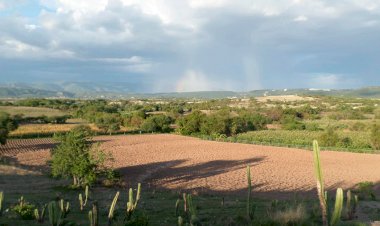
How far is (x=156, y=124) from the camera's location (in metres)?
81.1

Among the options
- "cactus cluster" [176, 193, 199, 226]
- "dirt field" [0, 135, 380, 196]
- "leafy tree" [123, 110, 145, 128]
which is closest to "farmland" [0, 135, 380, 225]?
"dirt field" [0, 135, 380, 196]

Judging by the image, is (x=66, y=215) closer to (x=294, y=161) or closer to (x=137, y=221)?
(x=137, y=221)

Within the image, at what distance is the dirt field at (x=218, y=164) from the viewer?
32688 mm

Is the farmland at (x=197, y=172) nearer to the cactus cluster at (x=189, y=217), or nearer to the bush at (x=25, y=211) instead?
the cactus cluster at (x=189, y=217)

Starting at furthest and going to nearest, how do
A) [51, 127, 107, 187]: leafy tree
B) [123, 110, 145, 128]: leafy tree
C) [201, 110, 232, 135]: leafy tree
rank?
[123, 110, 145, 128]: leafy tree → [201, 110, 232, 135]: leafy tree → [51, 127, 107, 187]: leafy tree

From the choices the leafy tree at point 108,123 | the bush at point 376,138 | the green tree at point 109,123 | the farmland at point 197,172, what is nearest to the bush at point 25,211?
the farmland at point 197,172

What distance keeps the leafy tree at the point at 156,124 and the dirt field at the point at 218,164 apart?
1387 cm

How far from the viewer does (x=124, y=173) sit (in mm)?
36625

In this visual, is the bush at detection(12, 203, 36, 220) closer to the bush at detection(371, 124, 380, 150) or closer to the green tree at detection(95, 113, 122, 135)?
the bush at detection(371, 124, 380, 150)

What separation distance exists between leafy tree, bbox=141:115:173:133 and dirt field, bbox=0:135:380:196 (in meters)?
13.9

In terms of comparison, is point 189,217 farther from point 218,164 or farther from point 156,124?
A: point 156,124

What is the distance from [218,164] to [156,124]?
3854 cm

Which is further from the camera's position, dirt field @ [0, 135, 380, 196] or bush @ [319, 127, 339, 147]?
bush @ [319, 127, 339, 147]

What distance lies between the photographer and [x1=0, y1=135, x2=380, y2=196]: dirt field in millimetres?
32688
